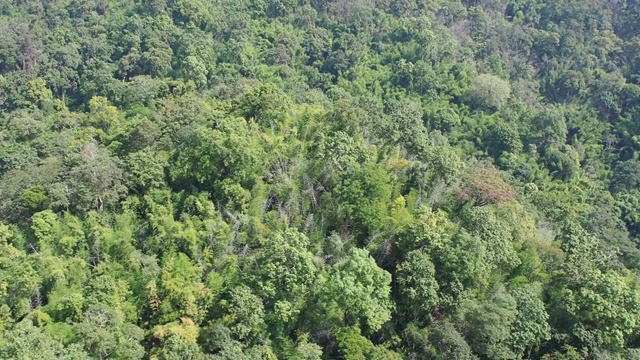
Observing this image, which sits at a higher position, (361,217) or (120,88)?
(361,217)

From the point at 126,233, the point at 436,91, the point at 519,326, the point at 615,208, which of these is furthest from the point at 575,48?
the point at 126,233

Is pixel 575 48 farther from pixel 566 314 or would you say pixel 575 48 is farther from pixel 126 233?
pixel 126 233

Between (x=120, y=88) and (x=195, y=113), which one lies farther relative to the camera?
(x=120, y=88)

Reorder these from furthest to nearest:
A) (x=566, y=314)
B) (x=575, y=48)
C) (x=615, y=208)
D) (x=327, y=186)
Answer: (x=575, y=48), (x=615, y=208), (x=327, y=186), (x=566, y=314)

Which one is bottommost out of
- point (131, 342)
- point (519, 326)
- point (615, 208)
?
point (615, 208)

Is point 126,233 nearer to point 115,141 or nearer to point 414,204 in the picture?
point 115,141

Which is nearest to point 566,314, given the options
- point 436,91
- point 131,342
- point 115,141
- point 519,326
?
point 519,326

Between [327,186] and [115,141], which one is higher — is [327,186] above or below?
above

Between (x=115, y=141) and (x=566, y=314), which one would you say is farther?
(x=115, y=141)

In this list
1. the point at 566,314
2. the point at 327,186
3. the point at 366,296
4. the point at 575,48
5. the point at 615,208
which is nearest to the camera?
the point at 366,296
